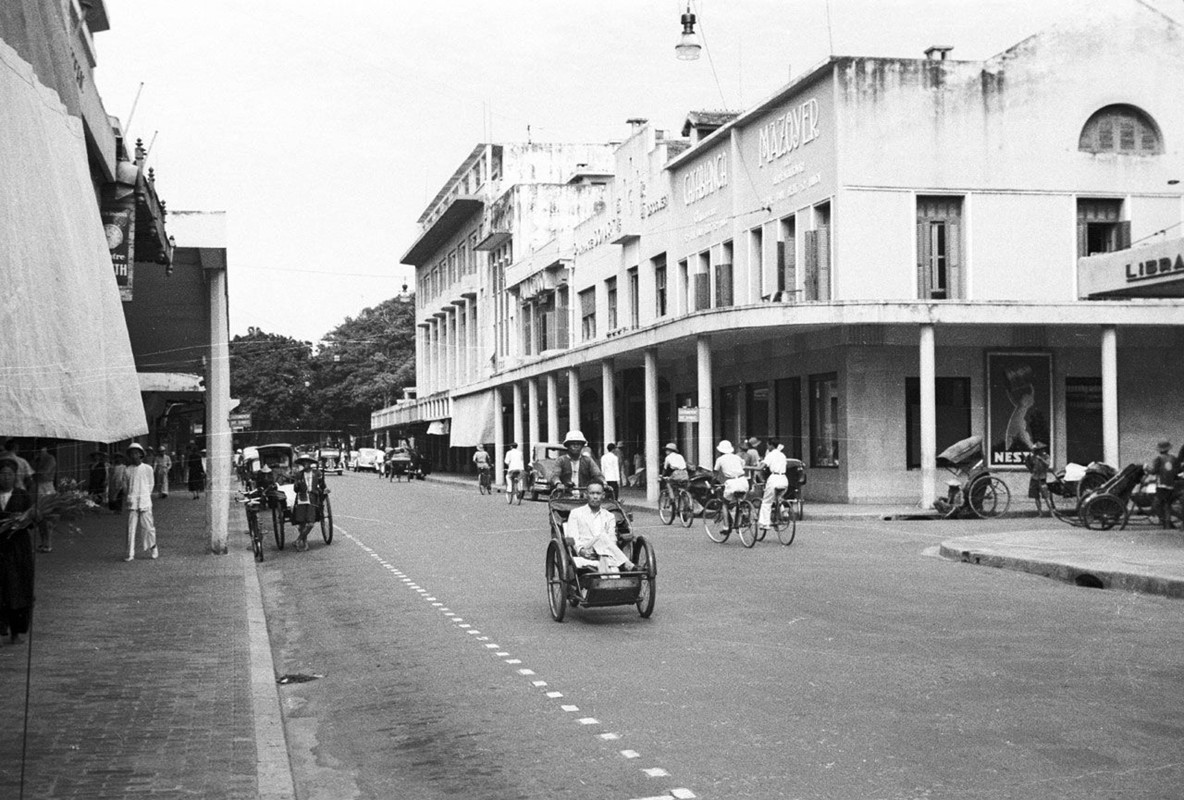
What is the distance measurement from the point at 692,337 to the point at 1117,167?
34.5ft

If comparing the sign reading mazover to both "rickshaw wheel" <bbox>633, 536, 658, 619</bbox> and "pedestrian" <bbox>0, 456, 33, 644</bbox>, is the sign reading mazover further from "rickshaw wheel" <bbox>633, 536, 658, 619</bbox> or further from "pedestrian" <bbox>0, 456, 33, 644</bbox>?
"pedestrian" <bbox>0, 456, 33, 644</bbox>

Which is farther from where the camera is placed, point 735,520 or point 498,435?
point 498,435

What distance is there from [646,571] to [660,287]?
3004cm

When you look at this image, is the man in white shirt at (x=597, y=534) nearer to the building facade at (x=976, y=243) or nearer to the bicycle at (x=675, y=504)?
the bicycle at (x=675, y=504)

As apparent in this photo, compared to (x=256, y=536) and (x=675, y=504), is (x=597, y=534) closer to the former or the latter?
(x=256, y=536)

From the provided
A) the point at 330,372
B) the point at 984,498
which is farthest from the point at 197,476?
the point at 330,372

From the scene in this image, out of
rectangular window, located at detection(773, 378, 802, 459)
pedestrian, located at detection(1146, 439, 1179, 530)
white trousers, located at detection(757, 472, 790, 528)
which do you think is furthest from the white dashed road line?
rectangular window, located at detection(773, 378, 802, 459)

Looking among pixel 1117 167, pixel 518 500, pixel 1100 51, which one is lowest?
pixel 518 500

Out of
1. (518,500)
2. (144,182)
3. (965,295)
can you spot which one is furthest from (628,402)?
(144,182)

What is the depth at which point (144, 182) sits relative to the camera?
16469 mm

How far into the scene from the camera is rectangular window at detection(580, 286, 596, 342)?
48.5 metres

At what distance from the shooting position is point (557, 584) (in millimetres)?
12578

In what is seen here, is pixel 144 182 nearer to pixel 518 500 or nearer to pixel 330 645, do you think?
pixel 330 645

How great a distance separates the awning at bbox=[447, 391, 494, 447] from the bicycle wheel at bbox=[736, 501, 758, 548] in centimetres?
3667
